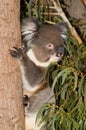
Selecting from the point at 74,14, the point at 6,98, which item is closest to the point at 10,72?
the point at 6,98

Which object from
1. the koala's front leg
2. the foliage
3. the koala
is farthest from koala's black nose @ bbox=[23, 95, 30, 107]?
the koala's front leg

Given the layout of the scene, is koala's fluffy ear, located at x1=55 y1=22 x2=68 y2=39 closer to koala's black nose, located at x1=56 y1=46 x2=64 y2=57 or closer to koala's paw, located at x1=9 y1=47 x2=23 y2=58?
koala's black nose, located at x1=56 y1=46 x2=64 y2=57

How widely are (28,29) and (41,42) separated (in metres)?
0.13

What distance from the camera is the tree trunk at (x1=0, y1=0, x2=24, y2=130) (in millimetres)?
1949

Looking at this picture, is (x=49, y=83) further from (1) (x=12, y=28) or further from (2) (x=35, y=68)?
(1) (x=12, y=28)

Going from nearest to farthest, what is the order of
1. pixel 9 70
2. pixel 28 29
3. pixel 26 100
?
1. pixel 9 70
2. pixel 28 29
3. pixel 26 100

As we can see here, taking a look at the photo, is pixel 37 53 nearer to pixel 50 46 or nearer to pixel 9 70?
pixel 50 46

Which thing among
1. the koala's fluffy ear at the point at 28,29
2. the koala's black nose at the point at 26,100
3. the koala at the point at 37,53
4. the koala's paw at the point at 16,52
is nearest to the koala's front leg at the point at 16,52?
the koala's paw at the point at 16,52

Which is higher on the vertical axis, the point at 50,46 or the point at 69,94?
the point at 50,46

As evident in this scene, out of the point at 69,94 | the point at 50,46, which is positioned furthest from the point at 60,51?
the point at 69,94

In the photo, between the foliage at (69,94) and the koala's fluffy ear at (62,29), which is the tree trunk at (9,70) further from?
the koala's fluffy ear at (62,29)

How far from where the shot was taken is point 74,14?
340 cm

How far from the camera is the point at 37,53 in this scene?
2.39 metres

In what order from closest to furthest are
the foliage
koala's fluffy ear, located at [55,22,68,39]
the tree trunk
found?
the tree trunk → the foliage → koala's fluffy ear, located at [55,22,68,39]
